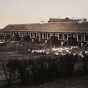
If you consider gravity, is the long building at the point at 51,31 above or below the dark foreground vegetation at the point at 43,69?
above

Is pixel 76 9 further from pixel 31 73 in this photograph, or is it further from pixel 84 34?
pixel 31 73

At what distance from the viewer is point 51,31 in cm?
160

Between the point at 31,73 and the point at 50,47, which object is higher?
the point at 50,47

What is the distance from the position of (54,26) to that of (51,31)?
0.19ft

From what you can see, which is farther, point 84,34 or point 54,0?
point 54,0

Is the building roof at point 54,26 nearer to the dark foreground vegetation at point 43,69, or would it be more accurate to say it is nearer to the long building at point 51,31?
the long building at point 51,31

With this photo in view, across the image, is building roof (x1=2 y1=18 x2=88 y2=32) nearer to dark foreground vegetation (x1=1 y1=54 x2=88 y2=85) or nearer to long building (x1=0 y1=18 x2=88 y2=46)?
long building (x1=0 y1=18 x2=88 y2=46)

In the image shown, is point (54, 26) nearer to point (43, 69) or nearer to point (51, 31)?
point (51, 31)

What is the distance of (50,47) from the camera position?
5.21ft

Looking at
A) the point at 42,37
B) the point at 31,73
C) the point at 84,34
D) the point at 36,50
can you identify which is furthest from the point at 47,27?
the point at 31,73

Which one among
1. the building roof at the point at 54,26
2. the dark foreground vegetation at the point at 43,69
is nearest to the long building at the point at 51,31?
the building roof at the point at 54,26

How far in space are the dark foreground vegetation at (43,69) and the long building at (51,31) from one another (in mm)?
184

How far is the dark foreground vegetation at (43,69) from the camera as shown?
1.58 m

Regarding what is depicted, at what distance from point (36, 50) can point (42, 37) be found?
14cm
